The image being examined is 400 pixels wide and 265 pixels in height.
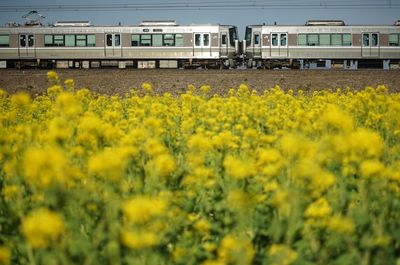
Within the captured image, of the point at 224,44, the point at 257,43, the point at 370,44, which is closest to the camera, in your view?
the point at 370,44

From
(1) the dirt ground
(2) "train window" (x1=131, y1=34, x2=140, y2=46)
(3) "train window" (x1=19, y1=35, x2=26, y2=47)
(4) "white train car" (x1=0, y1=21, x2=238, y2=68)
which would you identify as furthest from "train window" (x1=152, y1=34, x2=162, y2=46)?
(1) the dirt ground

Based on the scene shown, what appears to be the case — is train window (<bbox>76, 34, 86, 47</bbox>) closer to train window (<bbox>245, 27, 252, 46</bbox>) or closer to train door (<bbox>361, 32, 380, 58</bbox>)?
train window (<bbox>245, 27, 252, 46</bbox>)

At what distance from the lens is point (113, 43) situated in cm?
2783

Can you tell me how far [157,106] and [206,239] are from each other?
2278mm

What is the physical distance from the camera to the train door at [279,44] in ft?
89.2

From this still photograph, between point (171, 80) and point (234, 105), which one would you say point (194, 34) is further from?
point (234, 105)

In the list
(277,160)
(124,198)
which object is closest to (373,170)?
(277,160)

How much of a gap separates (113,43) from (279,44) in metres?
9.70

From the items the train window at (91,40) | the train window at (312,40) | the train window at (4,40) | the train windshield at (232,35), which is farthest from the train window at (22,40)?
the train window at (312,40)

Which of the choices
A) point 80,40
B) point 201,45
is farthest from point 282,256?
point 80,40

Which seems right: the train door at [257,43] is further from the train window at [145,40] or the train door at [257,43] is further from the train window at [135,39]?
the train window at [135,39]

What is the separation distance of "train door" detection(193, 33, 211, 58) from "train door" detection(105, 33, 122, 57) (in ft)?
14.7

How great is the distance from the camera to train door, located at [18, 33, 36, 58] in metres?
28.3

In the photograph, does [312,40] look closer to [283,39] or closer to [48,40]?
[283,39]
